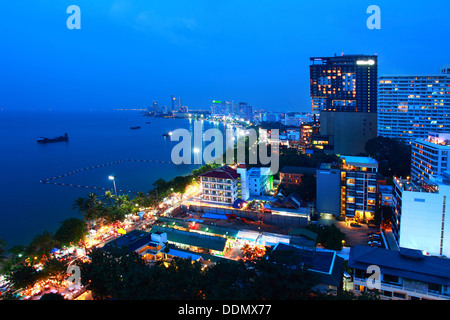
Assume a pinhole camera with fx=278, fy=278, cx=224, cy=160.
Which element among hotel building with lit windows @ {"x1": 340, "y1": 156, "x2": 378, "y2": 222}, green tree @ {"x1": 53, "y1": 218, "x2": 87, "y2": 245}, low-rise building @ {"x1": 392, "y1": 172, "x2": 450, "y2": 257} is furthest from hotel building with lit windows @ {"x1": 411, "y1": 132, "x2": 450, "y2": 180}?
green tree @ {"x1": 53, "y1": 218, "x2": 87, "y2": 245}

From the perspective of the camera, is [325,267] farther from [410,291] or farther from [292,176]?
[292,176]

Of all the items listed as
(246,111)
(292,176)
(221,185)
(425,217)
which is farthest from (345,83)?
(246,111)

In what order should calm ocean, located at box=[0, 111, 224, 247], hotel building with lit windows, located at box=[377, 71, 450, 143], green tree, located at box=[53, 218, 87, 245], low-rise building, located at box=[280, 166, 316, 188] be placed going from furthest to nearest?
1. hotel building with lit windows, located at box=[377, 71, 450, 143]
2. calm ocean, located at box=[0, 111, 224, 247]
3. low-rise building, located at box=[280, 166, 316, 188]
4. green tree, located at box=[53, 218, 87, 245]

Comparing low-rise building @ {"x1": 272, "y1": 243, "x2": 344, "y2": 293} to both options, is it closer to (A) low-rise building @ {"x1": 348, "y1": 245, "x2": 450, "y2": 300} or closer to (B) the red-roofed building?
(A) low-rise building @ {"x1": 348, "y1": 245, "x2": 450, "y2": 300}

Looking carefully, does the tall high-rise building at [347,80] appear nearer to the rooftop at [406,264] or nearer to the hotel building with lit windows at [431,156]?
the hotel building with lit windows at [431,156]
